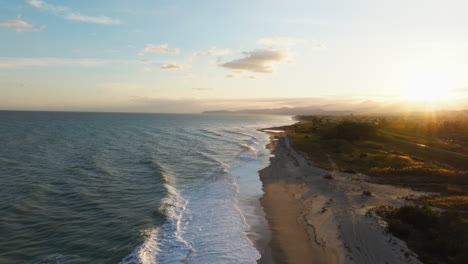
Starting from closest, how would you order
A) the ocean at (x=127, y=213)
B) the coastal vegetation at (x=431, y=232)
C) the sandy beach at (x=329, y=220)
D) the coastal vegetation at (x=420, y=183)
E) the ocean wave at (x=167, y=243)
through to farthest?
the coastal vegetation at (x=431, y=232), the coastal vegetation at (x=420, y=183), the sandy beach at (x=329, y=220), the ocean wave at (x=167, y=243), the ocean at (x=127, y=213)

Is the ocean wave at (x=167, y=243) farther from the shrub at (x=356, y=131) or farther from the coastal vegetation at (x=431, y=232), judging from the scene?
the shrub at (x=356, y=131)

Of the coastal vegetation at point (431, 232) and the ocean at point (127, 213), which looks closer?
the coastal vegetation at point (431, 232)

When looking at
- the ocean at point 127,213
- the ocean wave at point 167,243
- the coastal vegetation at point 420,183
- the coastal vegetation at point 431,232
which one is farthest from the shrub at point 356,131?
the ocean wave at point 167,243

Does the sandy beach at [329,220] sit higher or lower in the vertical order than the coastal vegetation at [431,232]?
lower

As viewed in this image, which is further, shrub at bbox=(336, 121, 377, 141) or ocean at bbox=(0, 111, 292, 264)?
shrub at bbox=(336, 121, 377, 141)

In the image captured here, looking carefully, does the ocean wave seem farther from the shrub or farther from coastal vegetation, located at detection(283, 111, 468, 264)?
the shrub

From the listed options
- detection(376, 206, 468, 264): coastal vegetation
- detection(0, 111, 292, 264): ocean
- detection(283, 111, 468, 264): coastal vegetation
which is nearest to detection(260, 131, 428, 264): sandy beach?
detection(376, 206, 468, 264): coastal vegetation

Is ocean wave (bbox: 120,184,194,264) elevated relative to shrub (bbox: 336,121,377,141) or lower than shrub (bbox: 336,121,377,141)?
lower

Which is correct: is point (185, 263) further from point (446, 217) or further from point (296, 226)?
point (446, 217)

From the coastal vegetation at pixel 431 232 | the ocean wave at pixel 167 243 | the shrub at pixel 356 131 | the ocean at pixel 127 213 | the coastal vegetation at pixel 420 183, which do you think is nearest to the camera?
the coastal vegetation at pixel 431 232
